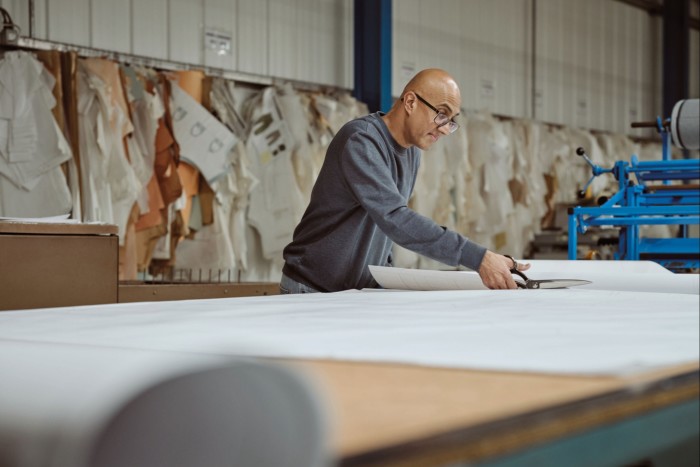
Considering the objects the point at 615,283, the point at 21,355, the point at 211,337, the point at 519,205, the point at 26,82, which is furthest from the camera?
the point at 519,205

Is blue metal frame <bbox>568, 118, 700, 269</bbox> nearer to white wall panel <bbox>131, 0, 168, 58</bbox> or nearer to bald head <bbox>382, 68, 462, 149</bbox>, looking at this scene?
bald head <bbox>382, 68, 462, 149</bbox>

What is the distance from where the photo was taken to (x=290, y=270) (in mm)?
3105

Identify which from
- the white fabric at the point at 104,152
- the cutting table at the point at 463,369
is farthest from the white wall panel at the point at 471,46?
the cutting table at the point at 463,369

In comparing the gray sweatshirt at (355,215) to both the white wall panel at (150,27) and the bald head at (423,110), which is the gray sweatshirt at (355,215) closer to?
the bald head at (423,110)

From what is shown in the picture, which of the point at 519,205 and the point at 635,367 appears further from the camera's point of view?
the point at 519,205

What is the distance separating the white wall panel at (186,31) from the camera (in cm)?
614

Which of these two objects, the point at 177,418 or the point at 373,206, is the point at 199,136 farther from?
the point at 177,418

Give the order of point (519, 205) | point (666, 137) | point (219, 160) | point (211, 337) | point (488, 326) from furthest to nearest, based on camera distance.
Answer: point (519, 205)
point (666, 137)
point (219, 160)
point (488, 326)
point (211, 337)

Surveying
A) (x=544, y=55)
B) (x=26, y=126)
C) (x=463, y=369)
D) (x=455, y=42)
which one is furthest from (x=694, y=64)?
(x=463, y=369)

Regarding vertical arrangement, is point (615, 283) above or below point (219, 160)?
below

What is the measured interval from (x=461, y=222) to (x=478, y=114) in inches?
43.5

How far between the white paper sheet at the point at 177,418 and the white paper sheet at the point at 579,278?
199 cm

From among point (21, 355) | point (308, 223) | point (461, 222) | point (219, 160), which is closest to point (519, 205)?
point (461, 222)

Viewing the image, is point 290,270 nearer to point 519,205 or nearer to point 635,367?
point 635,367
